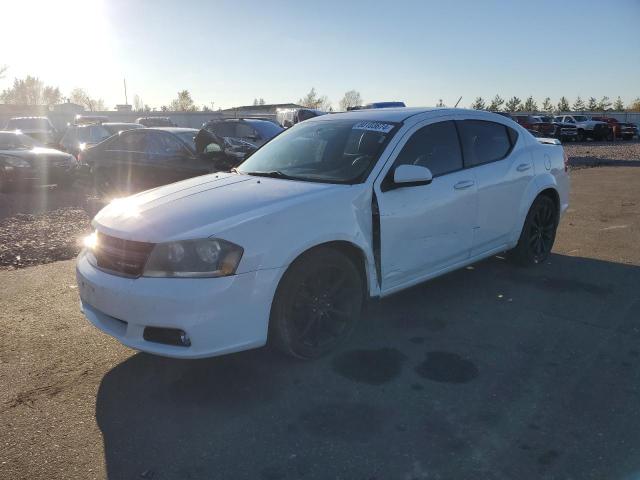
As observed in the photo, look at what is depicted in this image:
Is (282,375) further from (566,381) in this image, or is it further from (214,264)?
(566,381)

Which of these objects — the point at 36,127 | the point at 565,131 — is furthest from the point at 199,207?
the point at 565,131

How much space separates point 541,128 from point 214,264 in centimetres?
3633

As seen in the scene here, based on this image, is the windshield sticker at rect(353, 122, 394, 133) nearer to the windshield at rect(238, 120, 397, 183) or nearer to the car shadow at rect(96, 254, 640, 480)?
the windshield at rect(238, 120, 397, 183)

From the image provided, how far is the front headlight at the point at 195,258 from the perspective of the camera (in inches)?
125

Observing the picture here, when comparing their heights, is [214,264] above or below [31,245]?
above

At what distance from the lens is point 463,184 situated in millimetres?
4621

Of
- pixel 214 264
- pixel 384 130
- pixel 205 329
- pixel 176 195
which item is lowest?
pixel 205 329

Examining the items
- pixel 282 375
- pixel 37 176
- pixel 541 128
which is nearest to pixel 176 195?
pixel 282 375

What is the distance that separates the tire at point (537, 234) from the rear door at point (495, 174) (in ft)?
1.06

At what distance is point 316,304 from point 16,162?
437 inches

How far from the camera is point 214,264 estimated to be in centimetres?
319

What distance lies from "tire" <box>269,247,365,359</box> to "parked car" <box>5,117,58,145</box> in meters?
19.9

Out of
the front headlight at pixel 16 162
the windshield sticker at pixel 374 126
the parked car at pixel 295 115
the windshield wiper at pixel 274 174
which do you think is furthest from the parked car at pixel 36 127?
the windshield sticker at pixel 374 126

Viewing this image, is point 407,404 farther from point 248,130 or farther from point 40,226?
point 248,130
